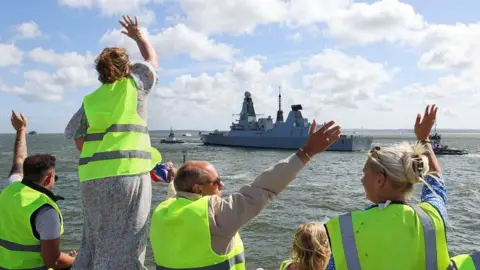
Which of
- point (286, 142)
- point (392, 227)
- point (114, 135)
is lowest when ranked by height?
point (286, 142)

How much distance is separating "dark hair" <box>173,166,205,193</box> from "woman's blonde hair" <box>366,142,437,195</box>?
2.93 feet

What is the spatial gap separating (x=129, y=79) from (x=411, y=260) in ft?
5.84

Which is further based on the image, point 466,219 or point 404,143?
point 466,219

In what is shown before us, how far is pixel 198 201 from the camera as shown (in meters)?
2.13

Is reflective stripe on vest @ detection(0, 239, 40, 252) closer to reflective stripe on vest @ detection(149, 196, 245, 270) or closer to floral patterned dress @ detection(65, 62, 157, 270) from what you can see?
floral patterned dress @ detection(65, 62, 157, 270)

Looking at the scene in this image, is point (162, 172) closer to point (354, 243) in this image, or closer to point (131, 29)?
point (131, 29)

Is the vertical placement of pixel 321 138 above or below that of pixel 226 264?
above

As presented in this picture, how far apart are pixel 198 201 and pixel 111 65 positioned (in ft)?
3.07

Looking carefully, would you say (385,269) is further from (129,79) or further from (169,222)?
(129,79)

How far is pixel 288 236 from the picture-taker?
1331 cm

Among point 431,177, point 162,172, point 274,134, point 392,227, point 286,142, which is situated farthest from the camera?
point 274,134

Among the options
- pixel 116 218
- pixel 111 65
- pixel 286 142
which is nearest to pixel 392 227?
pixel 116 218

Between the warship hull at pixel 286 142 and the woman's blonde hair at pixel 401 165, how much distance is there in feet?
168

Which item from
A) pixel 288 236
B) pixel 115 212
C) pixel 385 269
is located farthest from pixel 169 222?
pixel 288 236
